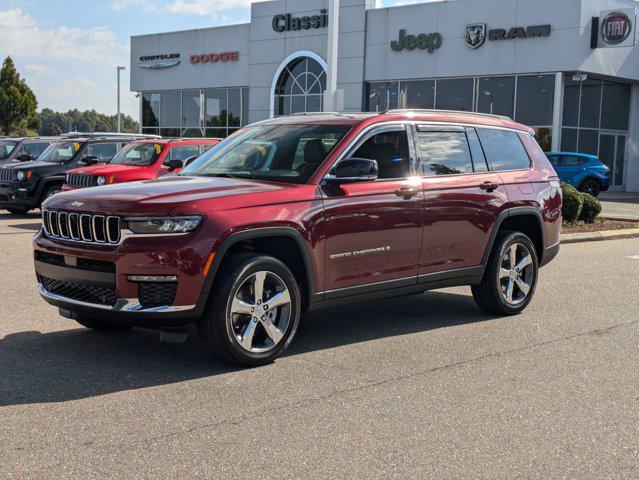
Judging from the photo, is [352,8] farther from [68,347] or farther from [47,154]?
[68,347]

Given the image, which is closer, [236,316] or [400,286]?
[236,316]

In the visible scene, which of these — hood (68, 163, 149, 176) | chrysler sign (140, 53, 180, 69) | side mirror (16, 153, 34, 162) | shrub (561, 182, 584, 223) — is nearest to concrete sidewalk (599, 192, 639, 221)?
shrub (561, 182, 584, 223)

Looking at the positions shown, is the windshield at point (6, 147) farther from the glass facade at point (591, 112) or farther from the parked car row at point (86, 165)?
the glass facade at point (591, 112)

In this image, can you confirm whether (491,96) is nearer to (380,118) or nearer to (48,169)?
(48,169)

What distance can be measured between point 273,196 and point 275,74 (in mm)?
35506

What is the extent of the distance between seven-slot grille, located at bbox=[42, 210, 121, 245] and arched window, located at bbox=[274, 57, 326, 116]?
32.8 m

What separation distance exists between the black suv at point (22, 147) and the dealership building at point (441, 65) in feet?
33.4

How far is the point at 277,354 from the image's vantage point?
5.80 meters

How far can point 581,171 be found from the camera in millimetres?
28047

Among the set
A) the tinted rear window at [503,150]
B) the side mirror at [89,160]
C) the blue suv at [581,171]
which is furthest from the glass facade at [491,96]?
the tinted rear window at [503,150]

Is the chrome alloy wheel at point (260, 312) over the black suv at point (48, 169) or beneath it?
beneath

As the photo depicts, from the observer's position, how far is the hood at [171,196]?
5309mm

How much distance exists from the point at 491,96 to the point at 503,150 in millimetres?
26507

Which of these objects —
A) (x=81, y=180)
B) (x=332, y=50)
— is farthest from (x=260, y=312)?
(x=332, y=50)
